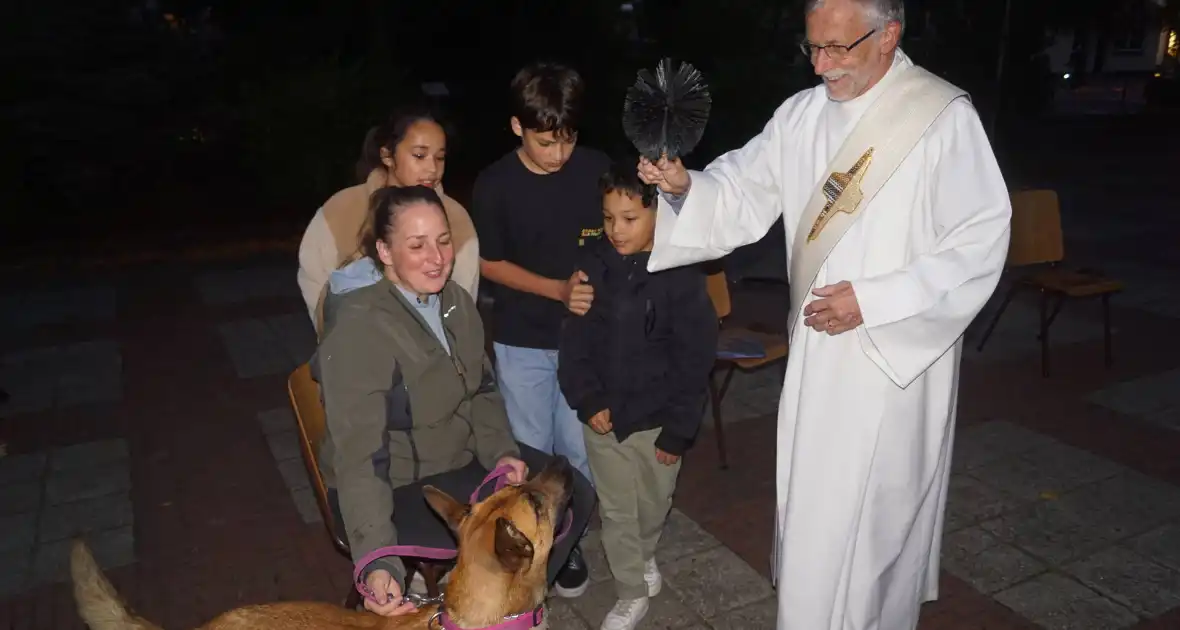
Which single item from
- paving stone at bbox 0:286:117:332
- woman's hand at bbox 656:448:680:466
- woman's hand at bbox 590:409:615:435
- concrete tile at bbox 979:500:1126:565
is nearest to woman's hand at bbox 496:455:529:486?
woman's hand at bbox 590:409:615:435

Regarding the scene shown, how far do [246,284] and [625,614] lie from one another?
26.7 feet

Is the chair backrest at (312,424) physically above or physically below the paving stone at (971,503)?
above

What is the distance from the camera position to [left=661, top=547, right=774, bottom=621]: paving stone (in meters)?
4.06

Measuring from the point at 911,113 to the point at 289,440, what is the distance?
15.5 ft

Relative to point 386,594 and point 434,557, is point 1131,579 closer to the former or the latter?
point 434,557

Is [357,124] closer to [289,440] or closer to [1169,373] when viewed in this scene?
[289,440]

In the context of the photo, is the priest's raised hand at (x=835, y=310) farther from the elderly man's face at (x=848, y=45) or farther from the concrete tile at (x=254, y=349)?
the concrete tile at (x=254, y=349)

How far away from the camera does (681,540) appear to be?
15.2ft

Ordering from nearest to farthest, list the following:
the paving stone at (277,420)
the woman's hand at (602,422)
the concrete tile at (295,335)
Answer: the woman's hand at (602,422), the paving stone at (277,420), the concrete tile at (295,335)

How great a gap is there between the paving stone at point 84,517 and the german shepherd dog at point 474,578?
2.54 m

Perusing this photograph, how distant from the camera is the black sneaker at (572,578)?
13.6 ft

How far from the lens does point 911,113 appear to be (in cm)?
283

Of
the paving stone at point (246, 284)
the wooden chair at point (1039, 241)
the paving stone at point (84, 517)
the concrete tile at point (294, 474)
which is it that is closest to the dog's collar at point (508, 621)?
the concrete tile at point (294, 474)

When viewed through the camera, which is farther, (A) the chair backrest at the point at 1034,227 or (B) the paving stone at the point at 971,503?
(A) the chair backrest at the point at 1034,227
